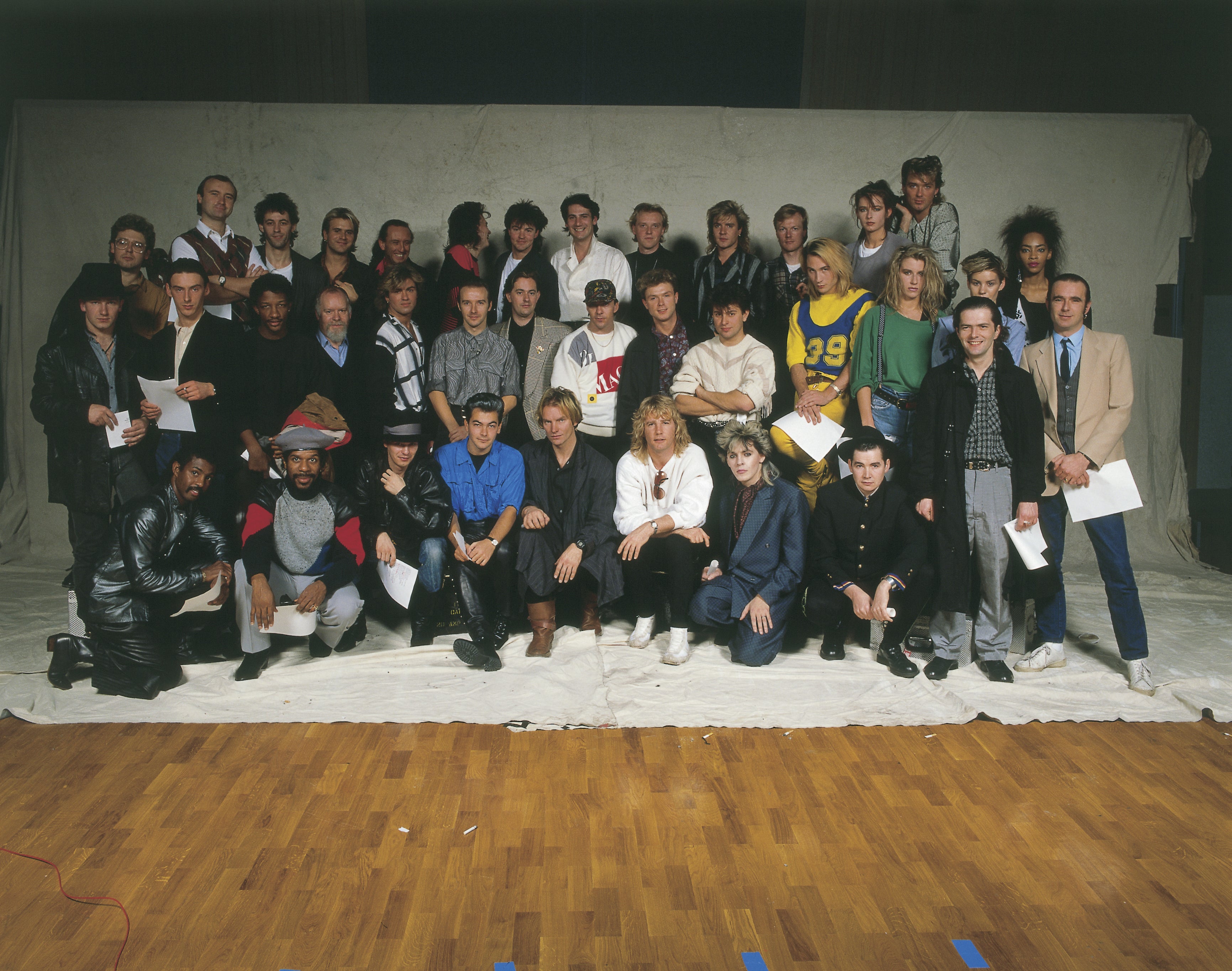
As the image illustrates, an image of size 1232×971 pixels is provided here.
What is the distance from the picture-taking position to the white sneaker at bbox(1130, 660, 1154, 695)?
3.33 meters

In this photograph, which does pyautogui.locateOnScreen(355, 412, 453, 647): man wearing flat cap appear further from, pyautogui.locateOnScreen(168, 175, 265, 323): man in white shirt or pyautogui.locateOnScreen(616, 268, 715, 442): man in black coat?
pyautogui.locateOnScreen(168, 175, 265, 323): man in white shirt

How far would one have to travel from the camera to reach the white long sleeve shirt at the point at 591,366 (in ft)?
12.9

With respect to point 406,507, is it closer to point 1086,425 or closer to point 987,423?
point 987,423

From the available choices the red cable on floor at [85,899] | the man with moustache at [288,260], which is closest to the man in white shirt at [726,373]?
the man with moustache at [288,260]

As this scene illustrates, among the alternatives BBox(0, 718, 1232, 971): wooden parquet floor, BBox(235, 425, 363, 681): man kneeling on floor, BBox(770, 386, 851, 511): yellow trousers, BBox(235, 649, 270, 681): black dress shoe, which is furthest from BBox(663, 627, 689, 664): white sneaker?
BBox(235, 649, 270, 681): black dress shoe

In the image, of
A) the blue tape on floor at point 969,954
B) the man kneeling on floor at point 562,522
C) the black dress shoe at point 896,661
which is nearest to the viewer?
the blue tape on floor at point 969,954

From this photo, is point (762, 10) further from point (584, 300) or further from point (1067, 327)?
point (1067, 327)

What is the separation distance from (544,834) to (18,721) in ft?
6.12

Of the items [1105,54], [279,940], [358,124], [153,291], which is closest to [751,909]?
[279,940]

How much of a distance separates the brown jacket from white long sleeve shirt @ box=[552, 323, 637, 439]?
163 cm

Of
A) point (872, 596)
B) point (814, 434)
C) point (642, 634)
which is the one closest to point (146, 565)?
point (642, 634)

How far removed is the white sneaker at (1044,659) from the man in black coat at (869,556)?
435 millimetres

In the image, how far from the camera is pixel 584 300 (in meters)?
4.25

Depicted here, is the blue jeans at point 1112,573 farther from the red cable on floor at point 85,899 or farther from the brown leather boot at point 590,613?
the red cable on floor at point 85,899
